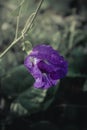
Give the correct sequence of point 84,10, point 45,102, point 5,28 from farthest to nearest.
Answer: point 84,10
point 5,28
point 45,102

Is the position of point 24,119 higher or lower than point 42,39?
lower

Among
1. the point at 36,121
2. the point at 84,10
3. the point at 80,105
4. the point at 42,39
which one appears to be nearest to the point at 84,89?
the point at 80,105

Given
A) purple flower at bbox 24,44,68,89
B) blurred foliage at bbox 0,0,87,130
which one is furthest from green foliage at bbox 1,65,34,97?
purple flower at bbox 24,44,68,89

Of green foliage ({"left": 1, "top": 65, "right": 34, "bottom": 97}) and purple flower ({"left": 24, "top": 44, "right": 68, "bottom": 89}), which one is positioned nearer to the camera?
purple flower ({"left": 24, "top": 44, "right": 68, "bottom": 89})

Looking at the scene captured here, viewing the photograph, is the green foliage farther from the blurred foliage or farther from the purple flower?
the purple flower

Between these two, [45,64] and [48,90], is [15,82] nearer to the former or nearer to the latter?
[48,90]

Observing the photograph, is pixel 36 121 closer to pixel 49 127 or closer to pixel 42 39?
pixel 49 127

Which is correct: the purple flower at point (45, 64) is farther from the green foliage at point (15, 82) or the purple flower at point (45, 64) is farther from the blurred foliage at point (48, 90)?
the green foliage at point (15, 82)

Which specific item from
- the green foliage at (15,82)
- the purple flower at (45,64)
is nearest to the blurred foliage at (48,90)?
the green foliage at (15,82)

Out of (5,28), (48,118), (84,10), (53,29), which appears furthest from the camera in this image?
(84,10)
